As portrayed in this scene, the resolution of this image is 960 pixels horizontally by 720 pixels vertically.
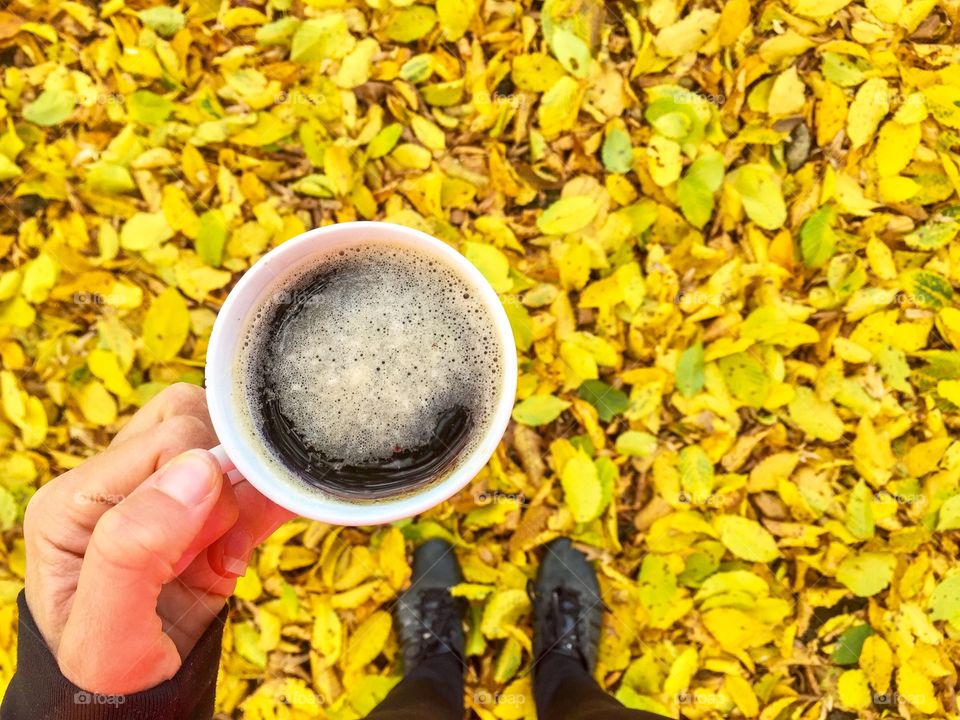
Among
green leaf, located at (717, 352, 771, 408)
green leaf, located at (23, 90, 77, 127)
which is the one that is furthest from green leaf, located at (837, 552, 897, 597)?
green leaf, located at (23, 90, 77, 127)

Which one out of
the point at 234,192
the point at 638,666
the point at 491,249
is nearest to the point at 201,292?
the point at 234,192

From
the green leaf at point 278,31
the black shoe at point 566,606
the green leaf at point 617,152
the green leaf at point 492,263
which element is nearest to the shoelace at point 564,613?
the black shoe at point 566,606

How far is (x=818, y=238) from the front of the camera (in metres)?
1.25

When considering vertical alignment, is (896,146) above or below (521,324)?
above

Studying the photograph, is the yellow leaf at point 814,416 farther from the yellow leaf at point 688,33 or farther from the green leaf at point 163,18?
the green leaf at point 163,18

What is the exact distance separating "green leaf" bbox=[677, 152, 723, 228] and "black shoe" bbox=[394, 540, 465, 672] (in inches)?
29.7

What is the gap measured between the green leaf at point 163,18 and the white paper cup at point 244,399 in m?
0.87

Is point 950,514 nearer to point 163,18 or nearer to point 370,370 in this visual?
point 370,370

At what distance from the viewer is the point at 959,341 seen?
Result: 125 cm

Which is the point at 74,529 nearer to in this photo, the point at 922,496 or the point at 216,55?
the point at 216,55

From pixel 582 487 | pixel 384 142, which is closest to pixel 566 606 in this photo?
pixel 582 487

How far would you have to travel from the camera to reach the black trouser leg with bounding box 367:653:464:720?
40.1 inches

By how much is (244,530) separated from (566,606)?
648mm

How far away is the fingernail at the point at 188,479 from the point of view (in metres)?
0.65
